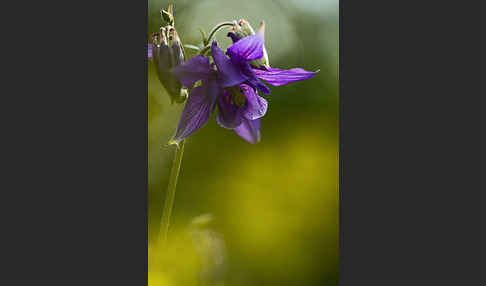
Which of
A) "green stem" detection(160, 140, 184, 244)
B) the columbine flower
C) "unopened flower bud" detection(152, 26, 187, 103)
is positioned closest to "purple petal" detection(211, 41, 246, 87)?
the columbine flower

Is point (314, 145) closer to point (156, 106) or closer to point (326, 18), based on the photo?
point (326, 18)

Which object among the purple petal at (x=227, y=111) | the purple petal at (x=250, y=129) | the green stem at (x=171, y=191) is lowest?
the green stem at (x=171, y=191)

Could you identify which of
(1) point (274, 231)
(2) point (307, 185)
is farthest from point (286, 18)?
(1) point (274, 231)

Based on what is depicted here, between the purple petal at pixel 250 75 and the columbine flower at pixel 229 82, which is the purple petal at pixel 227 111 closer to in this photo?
the columbine flower at pixel 229 82

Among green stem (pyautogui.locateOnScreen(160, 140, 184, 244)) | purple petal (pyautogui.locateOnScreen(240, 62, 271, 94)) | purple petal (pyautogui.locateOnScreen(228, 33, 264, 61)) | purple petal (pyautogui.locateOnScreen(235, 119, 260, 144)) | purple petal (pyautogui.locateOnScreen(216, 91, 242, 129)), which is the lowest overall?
green stem (pyautogui.locateOnScreen(160, 140, 184, 244))

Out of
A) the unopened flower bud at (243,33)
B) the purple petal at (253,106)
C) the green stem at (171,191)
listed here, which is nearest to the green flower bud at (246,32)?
the unopened flower bud at (243,33)

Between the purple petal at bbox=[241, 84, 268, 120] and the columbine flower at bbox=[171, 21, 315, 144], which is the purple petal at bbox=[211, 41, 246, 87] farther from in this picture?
the purple petal at bbox=[241, 84, 268, 120]
